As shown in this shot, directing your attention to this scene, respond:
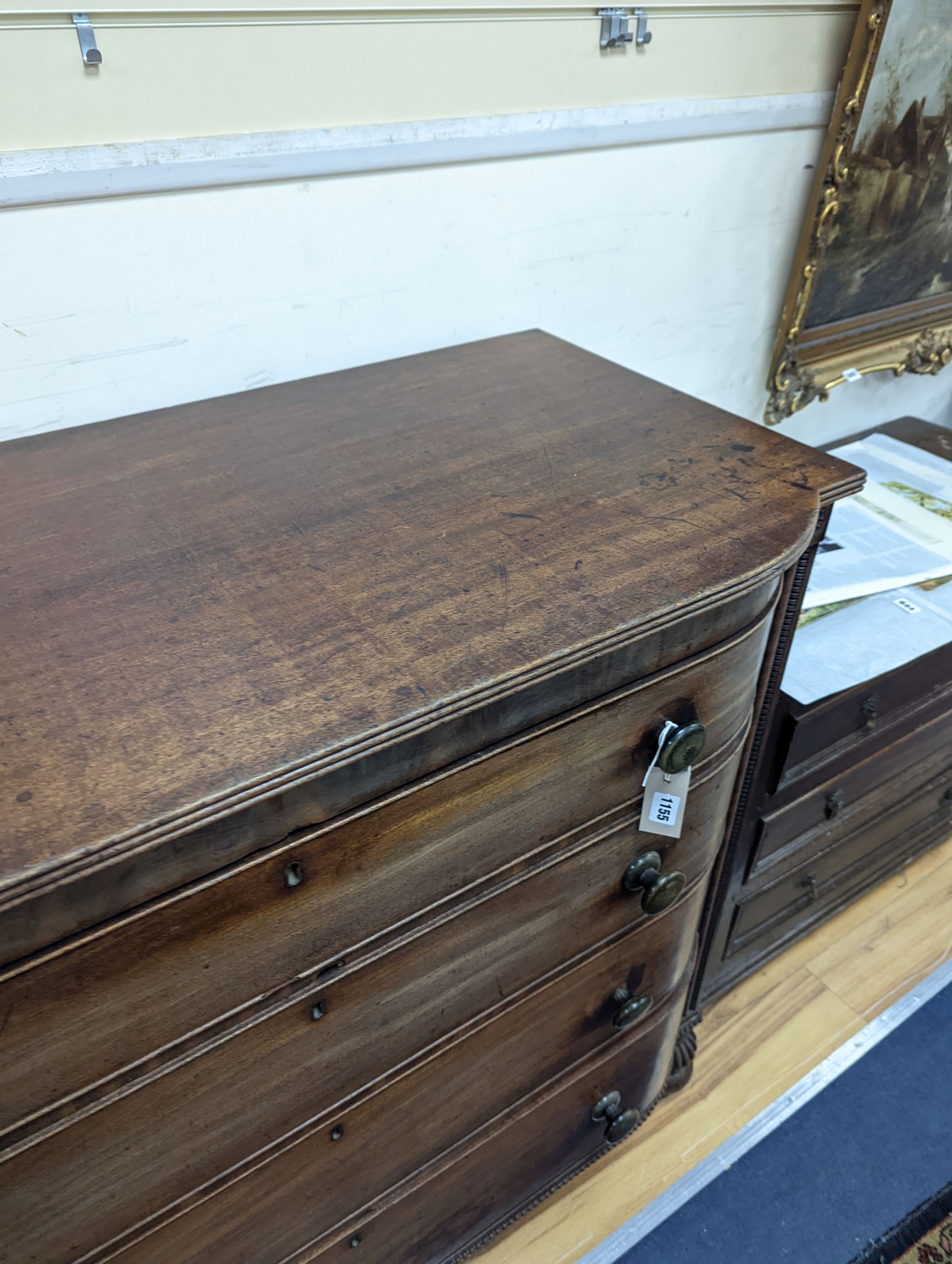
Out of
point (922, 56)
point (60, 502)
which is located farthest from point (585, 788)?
point (922, 56)

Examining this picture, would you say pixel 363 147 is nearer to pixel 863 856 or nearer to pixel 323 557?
pixel 323 557

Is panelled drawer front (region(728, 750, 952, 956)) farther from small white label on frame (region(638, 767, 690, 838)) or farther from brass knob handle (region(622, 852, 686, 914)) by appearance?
small white label on frame (region(638, 767, 690, 838))

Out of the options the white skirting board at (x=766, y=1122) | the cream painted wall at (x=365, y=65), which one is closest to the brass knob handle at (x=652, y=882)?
the white skirting board at (x=766, y=1122)

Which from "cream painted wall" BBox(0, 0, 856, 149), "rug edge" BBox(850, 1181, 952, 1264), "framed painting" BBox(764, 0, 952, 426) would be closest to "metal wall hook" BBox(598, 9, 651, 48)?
"cream painted wall" BBox(0, 0, 856, 149)

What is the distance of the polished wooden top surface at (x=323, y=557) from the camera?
612 millimetres

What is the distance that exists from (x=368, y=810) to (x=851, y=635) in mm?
1007

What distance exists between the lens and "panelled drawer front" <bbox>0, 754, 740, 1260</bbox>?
0.71 m

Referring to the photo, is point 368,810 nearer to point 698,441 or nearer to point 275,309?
A: point 698,441

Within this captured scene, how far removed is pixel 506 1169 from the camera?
114 centimetres

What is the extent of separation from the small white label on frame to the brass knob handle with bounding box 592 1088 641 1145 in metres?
0.50

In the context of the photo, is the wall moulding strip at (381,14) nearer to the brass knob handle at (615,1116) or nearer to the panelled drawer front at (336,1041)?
the panelled drawer front at (336,1041)

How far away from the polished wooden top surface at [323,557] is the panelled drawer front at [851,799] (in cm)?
68

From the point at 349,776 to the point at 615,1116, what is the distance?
2.80 feet

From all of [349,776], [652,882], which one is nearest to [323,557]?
[349,776]
